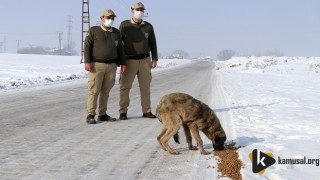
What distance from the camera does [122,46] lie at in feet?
26.7

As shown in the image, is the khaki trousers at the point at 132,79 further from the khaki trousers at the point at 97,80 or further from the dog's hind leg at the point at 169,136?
the dog's hind leg at the point at 169,136

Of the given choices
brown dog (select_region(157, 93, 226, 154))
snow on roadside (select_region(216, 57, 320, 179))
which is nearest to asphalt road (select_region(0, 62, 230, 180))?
brown dog (select_region(157, 93, 226, 154))

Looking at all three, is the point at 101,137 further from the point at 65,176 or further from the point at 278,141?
the point at 278,141

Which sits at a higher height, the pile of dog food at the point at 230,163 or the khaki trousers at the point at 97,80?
the khaki trousers at the point at 97,80

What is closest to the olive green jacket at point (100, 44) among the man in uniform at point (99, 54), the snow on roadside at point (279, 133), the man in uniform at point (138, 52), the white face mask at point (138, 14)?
the man in uniform at point (99, 54)

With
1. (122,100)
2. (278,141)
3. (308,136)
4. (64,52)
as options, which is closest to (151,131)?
(122,100)

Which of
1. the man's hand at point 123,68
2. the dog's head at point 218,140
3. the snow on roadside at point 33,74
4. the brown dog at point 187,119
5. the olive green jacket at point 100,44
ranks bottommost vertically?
the snow on roadside at point 33,74

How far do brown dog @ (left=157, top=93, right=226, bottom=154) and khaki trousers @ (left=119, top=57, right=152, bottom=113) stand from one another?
3045 millimetres

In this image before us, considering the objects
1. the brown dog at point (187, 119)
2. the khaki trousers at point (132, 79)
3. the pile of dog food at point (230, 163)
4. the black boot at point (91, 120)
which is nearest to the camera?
the pile of dog food at point (230, 163)

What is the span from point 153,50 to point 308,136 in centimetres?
375

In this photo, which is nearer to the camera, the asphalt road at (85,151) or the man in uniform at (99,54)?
the asphalt road at (85,151)

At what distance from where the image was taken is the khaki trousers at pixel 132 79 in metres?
8.42

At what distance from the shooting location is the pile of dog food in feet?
14.3

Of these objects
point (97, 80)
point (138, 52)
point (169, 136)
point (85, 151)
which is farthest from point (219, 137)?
point (138, 52)
